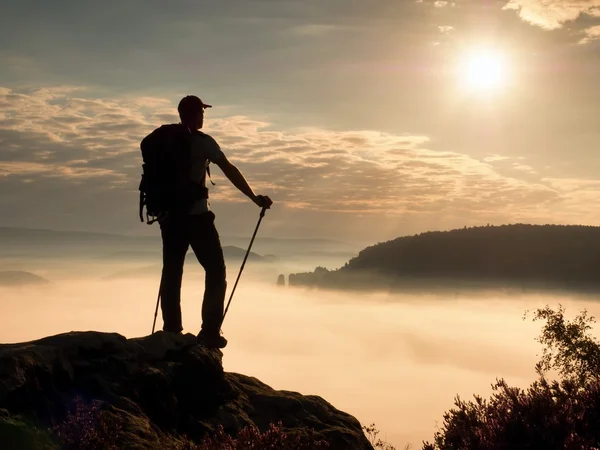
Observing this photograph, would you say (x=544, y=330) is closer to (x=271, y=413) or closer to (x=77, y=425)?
(x=271, y=413)

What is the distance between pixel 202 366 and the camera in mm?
8258

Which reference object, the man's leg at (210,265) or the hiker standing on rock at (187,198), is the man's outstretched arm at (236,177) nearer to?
the hiker standing on rock at (187,198)

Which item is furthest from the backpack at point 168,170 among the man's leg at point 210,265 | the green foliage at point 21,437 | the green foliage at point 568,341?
the green foliage at point 568,341

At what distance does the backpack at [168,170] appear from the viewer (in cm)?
879

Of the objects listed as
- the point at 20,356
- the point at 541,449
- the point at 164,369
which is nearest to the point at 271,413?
the point at 164,369

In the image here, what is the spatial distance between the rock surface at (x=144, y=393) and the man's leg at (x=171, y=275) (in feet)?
2.76

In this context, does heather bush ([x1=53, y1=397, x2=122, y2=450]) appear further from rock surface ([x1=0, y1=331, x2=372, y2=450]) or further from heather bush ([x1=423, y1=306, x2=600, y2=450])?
heather bush ([x1=423, y1=306, x2=600, y2=450])

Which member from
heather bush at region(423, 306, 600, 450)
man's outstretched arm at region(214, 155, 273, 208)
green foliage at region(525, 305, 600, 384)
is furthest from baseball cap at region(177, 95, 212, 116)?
green foliage at region(525, 305, 600, 384)

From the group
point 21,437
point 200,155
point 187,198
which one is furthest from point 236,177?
point 21,437

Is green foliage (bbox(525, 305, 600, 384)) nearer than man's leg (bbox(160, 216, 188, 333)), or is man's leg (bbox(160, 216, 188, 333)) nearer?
man's leg (bbox(160, 216, 188, 333))

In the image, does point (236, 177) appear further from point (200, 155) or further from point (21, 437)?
point (21, 437)

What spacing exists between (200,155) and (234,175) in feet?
1.86

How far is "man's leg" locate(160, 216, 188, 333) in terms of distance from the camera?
9.19 metres

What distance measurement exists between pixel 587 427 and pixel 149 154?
6.44 metres
